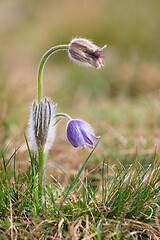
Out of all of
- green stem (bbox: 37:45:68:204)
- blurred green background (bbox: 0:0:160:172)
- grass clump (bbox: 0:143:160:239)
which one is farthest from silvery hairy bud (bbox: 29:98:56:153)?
blurred green background (bbox: 0:0:160:172)

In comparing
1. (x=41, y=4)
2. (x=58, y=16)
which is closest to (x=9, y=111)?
(x=58, y=16)

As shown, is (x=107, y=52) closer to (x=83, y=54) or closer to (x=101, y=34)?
(x=101, y=34)

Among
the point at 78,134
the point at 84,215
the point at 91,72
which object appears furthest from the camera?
the point at 91,72

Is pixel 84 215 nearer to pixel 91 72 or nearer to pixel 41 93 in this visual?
pixel 41 93

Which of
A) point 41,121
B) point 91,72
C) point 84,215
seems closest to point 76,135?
point 41,121

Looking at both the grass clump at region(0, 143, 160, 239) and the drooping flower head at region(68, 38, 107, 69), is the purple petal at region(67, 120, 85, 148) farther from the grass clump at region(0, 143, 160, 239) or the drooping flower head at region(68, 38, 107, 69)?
the drooping flower head at region(68, 38, 107, 69)

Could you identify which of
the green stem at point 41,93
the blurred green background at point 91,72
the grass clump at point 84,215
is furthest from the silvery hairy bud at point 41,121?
the blurred green background at point 91,72
